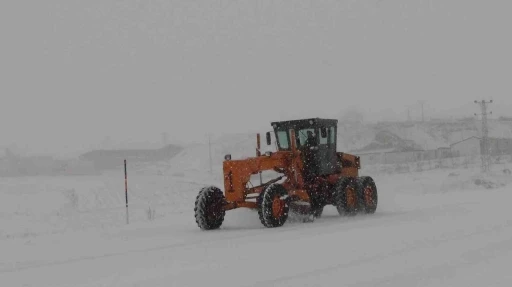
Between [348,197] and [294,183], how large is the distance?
1609 mm

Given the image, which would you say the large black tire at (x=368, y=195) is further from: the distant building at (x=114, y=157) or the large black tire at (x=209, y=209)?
the distant building at (x=114, y=157)

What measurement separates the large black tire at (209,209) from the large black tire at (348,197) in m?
2.75

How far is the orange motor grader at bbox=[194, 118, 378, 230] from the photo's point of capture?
40.8 feet

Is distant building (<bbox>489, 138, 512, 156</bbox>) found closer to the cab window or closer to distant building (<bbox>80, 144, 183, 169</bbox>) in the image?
distant building (<bbox>80, 144, 183, 169</bbox>)

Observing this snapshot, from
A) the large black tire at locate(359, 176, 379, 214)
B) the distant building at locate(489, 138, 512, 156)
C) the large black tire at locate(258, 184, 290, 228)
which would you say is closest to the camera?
the large black tire at locate(258, 184, 290, 228)

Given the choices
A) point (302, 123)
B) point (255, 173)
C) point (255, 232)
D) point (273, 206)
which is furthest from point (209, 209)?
point (302, 123)

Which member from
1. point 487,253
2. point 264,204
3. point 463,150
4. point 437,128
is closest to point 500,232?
point 487,253

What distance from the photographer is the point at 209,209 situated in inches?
499

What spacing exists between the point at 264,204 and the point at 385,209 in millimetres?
5285

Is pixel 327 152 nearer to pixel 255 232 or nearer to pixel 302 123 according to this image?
pixel 302 123

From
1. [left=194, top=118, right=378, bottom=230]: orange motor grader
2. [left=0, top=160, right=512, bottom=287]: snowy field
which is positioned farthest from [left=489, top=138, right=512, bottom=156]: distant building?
[left=0, top=160, right=512, bottom=287]: snowy field

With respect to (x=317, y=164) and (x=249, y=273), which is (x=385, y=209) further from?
(x=249, y=273)

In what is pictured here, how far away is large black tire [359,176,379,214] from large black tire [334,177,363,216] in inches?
4.5

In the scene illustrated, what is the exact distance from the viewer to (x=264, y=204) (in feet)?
38.6
